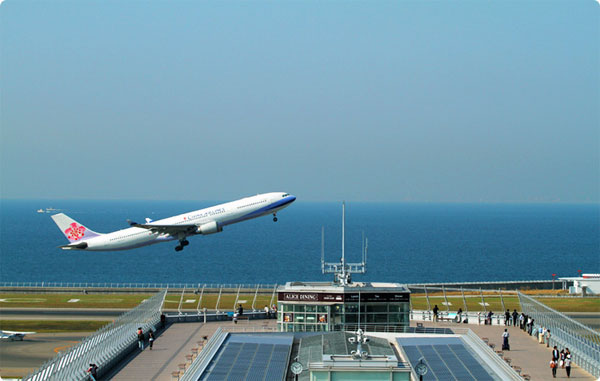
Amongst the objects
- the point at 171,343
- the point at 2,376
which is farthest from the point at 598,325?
the point at 2,376

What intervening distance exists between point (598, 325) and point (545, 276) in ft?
388

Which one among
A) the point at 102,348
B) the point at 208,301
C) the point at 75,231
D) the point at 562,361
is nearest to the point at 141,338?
the point at 102,348

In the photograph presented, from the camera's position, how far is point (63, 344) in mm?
70500

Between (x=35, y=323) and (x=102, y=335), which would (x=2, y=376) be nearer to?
(x=102, y=335)

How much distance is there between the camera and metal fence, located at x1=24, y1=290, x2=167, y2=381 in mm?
42000

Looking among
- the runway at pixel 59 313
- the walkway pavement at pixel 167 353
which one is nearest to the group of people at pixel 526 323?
the walkway pavement at pixel 167 353

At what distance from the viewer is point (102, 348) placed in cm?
5125

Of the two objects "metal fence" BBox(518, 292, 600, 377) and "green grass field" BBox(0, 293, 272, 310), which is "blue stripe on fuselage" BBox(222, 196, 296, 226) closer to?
"green grass field" BBox(0, 293, 272, 310)

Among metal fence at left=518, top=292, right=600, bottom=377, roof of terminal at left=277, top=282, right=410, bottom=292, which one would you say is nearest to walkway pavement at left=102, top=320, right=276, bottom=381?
roof of terminal at left=277, top=282, right=410, bottom=292

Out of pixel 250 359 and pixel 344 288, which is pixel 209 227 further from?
pixel 250 359

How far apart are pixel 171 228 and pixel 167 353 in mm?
39403

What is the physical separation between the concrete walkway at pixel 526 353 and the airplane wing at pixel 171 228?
36.1m

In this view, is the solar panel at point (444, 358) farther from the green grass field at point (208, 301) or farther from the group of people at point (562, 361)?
the green grass field at point (208, 301)

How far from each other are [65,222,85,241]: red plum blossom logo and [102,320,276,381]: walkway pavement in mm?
44637
